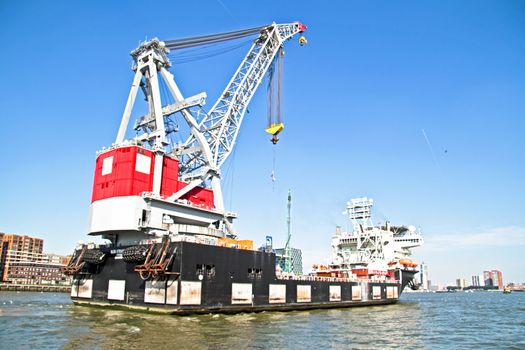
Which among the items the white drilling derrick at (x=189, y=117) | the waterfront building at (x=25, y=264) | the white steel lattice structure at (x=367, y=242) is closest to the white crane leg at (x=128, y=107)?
the white drilling derrick at (x=189, y=117)

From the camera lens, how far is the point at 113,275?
34938 millimetres

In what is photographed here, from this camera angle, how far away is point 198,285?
1212 inches

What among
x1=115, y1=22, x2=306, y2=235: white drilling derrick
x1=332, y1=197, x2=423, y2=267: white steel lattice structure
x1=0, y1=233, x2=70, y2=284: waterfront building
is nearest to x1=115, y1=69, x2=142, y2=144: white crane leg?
x1=115, y1=22, x2=306, y2=235: white drilling derrick

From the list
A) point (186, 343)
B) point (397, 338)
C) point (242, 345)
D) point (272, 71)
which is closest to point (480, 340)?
point (397, 338)

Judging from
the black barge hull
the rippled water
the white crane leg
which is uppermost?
the white crane leg

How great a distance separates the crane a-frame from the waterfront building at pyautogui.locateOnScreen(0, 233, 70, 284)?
113 m

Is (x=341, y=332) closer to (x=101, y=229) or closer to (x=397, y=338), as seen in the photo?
(x=397, y=338)

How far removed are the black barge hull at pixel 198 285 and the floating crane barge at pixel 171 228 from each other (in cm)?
8

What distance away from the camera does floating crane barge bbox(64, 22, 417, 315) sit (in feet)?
101

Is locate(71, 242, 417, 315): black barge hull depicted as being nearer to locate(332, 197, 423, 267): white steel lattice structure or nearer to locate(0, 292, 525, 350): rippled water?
locate(0, 292, 525, 350): rippled water

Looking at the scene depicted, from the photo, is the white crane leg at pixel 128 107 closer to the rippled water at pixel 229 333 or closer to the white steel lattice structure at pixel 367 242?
the rippled water at pixel 229 333

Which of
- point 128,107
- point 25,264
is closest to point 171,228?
point 128,107

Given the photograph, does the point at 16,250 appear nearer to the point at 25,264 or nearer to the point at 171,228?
the point at 25,264

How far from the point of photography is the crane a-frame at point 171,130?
35500 millimetres
